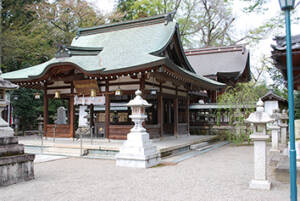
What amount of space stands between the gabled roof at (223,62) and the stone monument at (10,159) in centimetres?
1628

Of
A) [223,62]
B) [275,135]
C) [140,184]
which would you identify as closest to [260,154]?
[140,184]

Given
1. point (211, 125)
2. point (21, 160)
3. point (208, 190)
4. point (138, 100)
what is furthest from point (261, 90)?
point (21, 160)

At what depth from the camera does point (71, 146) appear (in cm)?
1020

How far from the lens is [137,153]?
7.70 m

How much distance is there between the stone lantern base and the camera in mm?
7605

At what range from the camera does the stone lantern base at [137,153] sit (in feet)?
25.0

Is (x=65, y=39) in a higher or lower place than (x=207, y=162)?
higher

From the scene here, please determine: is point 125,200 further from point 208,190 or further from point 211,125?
point 211,125

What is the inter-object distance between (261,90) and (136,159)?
19134mm

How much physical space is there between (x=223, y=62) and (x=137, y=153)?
1725cm

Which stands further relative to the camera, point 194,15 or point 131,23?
point 194,15

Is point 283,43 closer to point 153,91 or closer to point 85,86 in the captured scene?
point 153,91

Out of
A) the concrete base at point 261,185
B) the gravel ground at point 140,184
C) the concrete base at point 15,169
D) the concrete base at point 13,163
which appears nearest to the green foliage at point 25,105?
the gravel ground at point 140,184

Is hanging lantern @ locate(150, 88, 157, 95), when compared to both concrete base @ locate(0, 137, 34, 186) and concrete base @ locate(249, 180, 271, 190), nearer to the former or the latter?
concrete base @ locate(0, 137, 34, 186)
